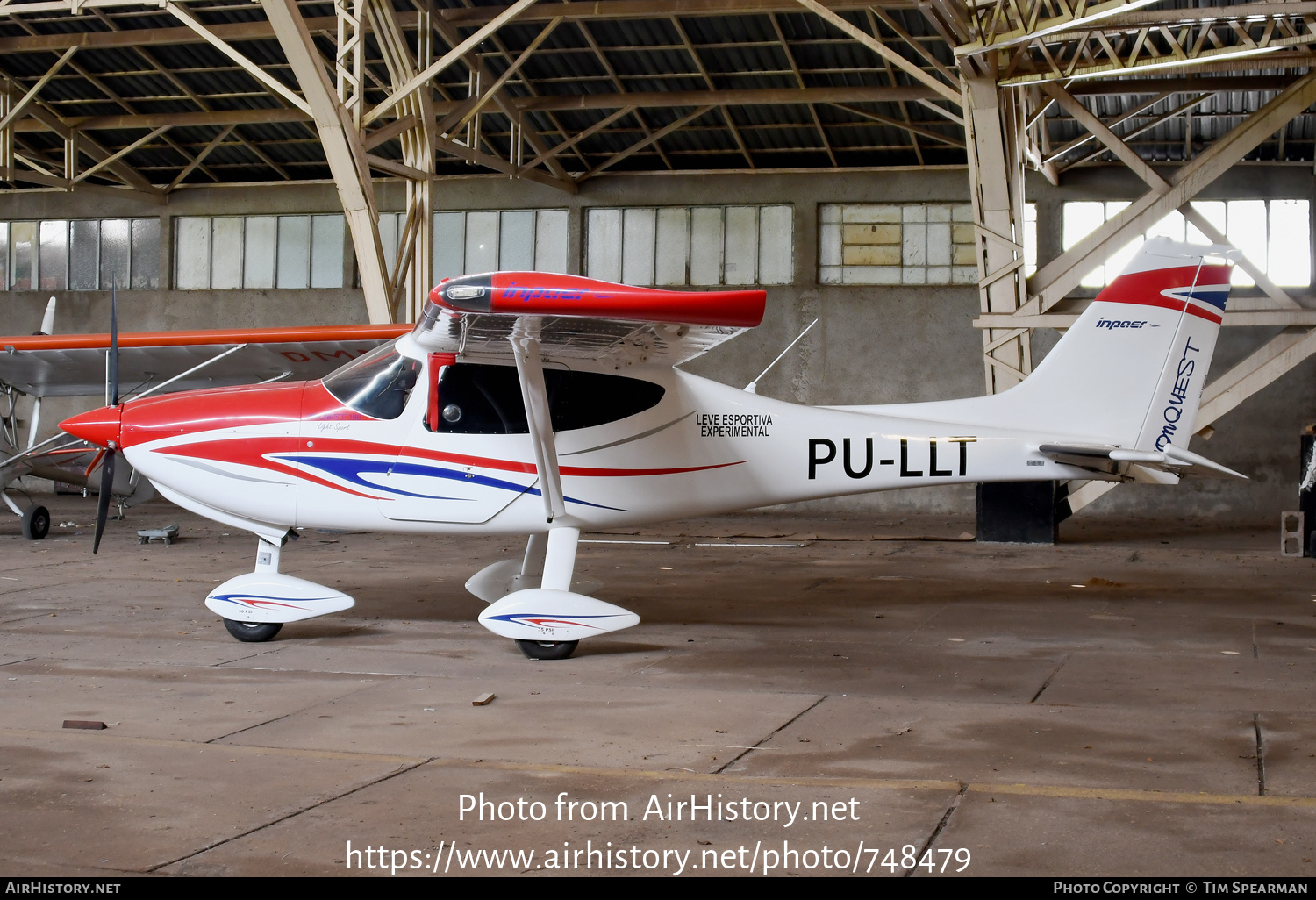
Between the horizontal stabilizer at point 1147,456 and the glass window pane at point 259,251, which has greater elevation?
the glass window pane at point 259,251

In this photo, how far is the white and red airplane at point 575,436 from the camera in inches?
307

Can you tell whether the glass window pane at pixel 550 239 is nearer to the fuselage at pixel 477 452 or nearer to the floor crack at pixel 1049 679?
the fuselage at pixel 477 452

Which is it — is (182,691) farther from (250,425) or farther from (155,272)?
(155,272)

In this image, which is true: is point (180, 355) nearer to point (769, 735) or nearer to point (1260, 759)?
point (769, 735)

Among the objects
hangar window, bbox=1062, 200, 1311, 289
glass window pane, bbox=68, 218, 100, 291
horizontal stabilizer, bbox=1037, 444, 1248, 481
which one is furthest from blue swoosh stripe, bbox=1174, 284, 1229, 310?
glass window pane, bbox=68, 218, 100, 291

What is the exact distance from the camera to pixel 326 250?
26453mm

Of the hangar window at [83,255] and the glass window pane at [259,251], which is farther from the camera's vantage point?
the hangar window at [83,255]

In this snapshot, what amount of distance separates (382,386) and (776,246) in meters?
17.2

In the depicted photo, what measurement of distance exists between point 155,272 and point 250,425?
21734mm

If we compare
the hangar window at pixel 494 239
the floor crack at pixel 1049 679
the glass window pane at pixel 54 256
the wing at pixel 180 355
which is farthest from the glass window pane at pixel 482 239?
the floor crack at pixel 1049 679

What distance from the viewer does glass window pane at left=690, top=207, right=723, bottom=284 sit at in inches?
967

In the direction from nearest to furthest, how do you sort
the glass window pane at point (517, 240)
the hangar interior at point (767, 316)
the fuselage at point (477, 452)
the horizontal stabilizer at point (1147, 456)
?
1. the hangar interior at point (767, 316)
2. the fuselage at point (477, 452)
3. the horizontal stabilizer at point (1147, 456)
4. the glass window pane at point (517, 240)

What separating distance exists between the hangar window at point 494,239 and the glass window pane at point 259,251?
280 centimetres

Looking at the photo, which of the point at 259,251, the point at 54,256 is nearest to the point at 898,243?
the point at 259,251
